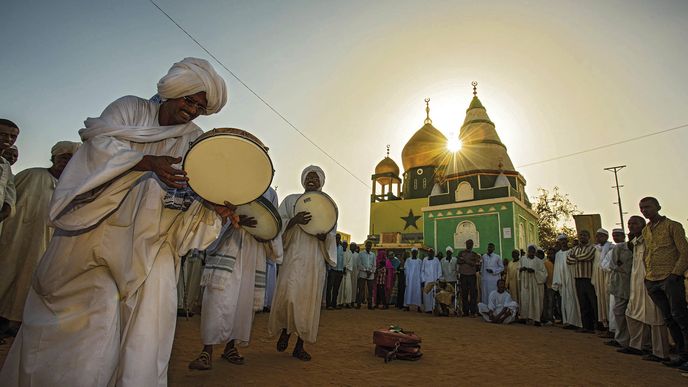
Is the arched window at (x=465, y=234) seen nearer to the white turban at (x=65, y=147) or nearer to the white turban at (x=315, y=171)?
the white turban at (x=315, y=171)

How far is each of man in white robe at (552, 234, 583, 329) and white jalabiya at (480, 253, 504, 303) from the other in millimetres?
2381

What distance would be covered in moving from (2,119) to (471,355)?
5.74 metres

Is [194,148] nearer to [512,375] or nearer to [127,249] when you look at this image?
[127,249]

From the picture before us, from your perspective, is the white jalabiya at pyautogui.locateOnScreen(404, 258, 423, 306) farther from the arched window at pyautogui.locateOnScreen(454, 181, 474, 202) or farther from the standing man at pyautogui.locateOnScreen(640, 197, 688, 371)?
the arched window at pyautogui.locateOnScreen(454, 181, 474, 202)

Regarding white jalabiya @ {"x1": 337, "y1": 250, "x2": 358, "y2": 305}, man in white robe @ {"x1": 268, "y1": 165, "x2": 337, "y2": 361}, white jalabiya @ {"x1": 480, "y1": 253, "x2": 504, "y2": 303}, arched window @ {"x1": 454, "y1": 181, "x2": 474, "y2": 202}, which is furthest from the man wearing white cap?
arched window @ {"x1": 454, "y1": 181, "x2": 474, "y2": 202}

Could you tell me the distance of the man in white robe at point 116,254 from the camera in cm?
163

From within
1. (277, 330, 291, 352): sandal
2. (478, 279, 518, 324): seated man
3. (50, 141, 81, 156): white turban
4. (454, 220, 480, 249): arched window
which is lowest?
(277, 330, 291, 352): sandal

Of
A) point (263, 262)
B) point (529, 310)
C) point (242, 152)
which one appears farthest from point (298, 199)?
point (529, 310)

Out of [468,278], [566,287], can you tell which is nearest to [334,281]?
[468,278]

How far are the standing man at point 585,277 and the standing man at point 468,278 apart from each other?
3010mm

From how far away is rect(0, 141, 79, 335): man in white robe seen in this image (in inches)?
161

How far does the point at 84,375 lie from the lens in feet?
5.28

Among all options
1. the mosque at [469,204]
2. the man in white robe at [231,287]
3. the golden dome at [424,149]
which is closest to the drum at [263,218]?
the man in white robe at [231,287]

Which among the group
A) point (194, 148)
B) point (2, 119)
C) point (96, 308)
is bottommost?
point (96, 308)
